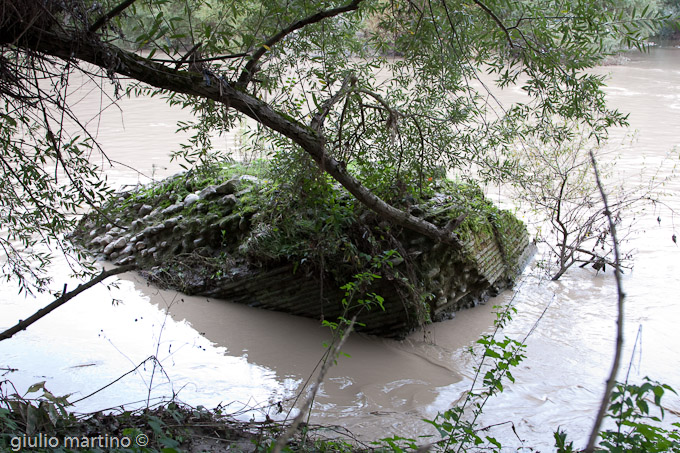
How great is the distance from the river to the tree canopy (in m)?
0.65

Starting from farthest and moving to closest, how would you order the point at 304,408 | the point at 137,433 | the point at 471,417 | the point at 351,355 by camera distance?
the point at 351,355
the point at 471,417
the point at 137,433
the point at 304,408

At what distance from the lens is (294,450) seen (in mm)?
2773

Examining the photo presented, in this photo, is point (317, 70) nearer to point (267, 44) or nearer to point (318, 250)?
point (267, 44)

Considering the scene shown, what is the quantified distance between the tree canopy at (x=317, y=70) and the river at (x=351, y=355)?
2.13ft

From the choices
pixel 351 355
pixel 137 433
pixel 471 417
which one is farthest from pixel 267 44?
pixel 471 417

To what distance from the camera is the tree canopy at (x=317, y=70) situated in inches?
115

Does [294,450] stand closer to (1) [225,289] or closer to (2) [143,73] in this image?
(2) [143,73]

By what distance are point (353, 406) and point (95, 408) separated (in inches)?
64.1

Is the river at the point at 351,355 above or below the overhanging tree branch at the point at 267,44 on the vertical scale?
below

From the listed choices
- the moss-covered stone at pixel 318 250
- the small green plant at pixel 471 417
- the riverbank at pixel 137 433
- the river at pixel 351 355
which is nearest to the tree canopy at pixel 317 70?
the moss-covered stone at pixel 318 250

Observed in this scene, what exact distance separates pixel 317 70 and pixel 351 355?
215 cm

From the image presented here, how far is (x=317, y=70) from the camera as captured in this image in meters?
4.29

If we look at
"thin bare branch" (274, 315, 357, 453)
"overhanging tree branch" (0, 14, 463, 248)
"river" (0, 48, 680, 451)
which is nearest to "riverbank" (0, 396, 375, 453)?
"river" (0, 48, 680, 451)

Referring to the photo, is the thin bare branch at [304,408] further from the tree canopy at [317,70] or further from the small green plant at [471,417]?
the tree canopy at [317,70]
